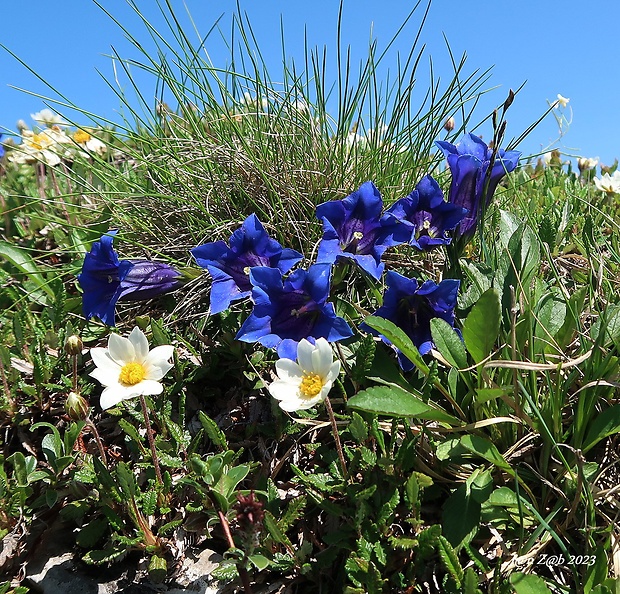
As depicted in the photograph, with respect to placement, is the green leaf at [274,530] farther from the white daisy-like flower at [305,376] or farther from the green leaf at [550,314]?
the green leaf at [550,314]

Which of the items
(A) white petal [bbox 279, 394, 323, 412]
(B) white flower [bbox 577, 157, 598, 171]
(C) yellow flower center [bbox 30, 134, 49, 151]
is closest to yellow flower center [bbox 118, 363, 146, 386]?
(A) white petal [bbox 279, 394, 323, 412]

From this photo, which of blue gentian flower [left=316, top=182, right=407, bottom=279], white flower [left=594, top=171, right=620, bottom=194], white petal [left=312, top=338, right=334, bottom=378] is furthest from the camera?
white flower [left=594, top=171, right=620, bottom=194]

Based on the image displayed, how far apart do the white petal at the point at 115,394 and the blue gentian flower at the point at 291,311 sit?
0.35 m

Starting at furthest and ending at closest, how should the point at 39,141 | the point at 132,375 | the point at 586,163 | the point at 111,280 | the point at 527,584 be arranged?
the point at 586,163, the point at 39,141, the point at 111,280, the point at 132,375, the point at 527,584

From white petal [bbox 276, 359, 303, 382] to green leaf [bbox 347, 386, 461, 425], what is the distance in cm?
17

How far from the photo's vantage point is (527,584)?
144 cm

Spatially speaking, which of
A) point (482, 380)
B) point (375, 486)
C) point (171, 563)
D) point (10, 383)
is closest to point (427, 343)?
point (482, 380)

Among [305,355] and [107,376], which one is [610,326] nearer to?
[305,355]

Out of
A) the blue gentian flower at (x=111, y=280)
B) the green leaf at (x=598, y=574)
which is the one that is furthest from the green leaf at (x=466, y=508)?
the blue gentian flower at (x=111, y=280)

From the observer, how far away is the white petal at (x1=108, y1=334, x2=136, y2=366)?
168 cm

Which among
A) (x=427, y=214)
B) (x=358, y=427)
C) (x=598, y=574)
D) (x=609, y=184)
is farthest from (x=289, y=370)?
(x=609, y=184)

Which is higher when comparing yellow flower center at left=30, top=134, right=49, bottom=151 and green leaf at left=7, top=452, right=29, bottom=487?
yellow flower center at left=30, top=134, right=49, bottom=151

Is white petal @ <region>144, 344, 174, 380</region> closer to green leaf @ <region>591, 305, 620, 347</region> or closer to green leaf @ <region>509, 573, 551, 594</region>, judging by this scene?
green leaf @ <region>509, 573, 551, 594</region>

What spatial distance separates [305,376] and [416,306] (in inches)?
18.5
